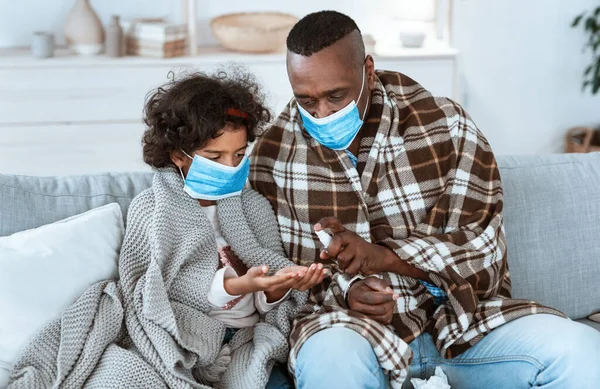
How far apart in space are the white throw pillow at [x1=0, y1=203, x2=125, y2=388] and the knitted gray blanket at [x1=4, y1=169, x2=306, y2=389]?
3 cm

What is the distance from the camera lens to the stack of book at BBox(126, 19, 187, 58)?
141 inches

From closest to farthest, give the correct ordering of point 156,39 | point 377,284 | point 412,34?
point 377,284 < point 156,39 < point 412,34

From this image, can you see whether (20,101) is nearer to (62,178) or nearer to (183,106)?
(62,178)

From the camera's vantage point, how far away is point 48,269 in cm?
176

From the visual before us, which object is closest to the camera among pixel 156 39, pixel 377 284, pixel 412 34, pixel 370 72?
pixel 377 284

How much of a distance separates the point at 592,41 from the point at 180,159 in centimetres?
305

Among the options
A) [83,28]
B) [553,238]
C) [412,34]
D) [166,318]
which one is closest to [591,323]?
[553,238]

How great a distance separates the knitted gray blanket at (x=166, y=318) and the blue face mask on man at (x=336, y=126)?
0.68 feet

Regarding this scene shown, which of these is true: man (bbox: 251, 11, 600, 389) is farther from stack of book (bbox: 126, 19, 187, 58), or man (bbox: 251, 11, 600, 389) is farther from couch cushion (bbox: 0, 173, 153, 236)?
stack of book (bbox: 126, 19, 187, 58)

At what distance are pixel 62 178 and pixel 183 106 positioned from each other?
15.5 inches

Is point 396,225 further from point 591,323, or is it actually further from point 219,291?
point 591,323

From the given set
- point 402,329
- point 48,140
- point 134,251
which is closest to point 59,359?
point 134,251

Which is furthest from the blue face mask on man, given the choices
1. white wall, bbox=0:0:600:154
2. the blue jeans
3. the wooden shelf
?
white wall, bbox=0:0:600:154

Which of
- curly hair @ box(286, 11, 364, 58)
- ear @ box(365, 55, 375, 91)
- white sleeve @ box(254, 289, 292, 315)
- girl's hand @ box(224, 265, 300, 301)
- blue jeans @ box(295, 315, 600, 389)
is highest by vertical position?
curly hair @ box(286, 11, 364, 58)
